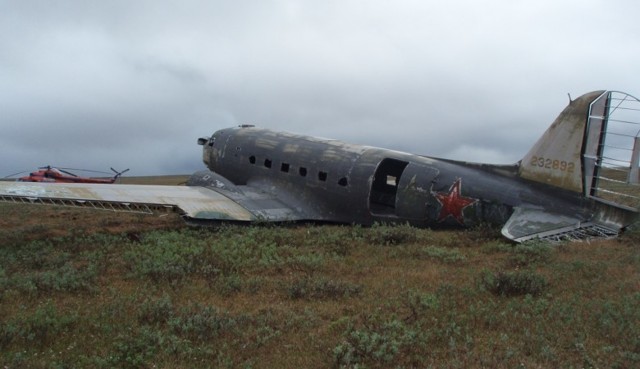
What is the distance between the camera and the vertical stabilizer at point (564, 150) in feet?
43.5

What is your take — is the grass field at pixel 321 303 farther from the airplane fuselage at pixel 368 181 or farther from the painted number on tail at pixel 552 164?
the painted number on tail at pixel 552 164

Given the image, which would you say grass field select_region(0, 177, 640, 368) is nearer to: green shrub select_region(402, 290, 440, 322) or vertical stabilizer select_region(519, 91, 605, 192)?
green shrub select_region(402, 290, 440, 322)

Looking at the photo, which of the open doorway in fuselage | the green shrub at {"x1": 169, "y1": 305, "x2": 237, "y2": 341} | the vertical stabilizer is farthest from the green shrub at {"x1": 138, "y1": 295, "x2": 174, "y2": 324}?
the open doorway in fuselage

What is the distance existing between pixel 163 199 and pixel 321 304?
10117 mm

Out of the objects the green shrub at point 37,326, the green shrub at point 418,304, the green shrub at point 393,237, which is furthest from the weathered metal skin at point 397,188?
the green shrub at point 37,326

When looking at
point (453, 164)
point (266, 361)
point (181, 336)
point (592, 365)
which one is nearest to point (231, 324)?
point (181, 336)

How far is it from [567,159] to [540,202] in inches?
53.5

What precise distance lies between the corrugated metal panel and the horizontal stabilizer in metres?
8.64

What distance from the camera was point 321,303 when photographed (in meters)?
7.89

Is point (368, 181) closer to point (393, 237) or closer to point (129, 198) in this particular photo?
point (393, 237)

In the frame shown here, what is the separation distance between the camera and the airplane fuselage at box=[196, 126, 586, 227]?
14531 mm

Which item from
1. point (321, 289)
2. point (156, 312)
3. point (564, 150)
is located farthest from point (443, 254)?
point (156, 312)

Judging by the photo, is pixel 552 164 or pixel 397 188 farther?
pixel 397 188

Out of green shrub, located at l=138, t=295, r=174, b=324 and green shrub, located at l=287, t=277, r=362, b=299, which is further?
green shrub, located at l=287, t=277, r=362, b=299
